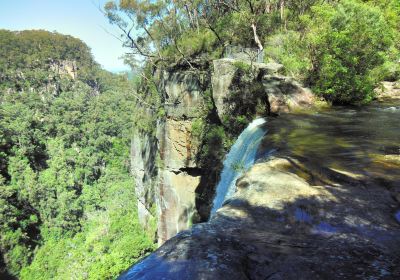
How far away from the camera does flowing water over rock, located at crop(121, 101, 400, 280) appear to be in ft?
8.93

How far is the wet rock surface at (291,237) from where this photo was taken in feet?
8.85

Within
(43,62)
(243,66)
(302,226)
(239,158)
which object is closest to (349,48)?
(243,66)

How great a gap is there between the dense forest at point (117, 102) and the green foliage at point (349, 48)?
0.13ft

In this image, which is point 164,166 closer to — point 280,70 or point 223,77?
point 223,77

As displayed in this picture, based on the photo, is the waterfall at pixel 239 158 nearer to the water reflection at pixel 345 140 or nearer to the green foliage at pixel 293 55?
the water reflection at pixel 345 140

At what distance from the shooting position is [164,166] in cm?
1852

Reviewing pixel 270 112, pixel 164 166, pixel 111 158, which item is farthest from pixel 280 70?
pixel 111 158

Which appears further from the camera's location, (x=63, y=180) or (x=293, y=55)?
(x=63, y=180)

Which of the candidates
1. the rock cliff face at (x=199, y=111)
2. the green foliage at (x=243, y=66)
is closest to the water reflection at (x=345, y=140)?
the rock cliff face at (x=199, y=111)

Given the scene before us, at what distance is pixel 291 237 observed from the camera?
342 cm

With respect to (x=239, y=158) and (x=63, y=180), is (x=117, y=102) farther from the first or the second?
(x=239, y=158)

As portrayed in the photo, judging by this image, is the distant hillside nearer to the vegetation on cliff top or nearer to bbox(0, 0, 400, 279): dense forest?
bbox(0, 0, 400, 279): dense forest

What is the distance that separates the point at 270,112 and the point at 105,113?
175ft

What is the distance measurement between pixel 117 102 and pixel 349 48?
6162cm
